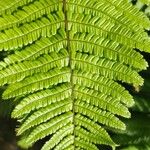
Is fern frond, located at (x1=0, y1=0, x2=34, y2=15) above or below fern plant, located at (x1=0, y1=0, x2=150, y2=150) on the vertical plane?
above

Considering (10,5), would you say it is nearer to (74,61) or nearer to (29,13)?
(29,13)

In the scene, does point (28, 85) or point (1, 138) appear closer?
point (28, 85)

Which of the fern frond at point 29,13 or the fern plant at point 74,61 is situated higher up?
the fern frond at point 29,13

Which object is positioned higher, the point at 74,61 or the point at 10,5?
the point at 10,5

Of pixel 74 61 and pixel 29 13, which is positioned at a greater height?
pixel 29 13

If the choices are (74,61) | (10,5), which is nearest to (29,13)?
(10,5)

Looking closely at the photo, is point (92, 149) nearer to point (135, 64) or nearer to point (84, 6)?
point (135, 64)

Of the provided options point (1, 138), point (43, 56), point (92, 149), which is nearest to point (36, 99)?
point (43, 56)

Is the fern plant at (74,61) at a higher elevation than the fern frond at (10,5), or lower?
lower
